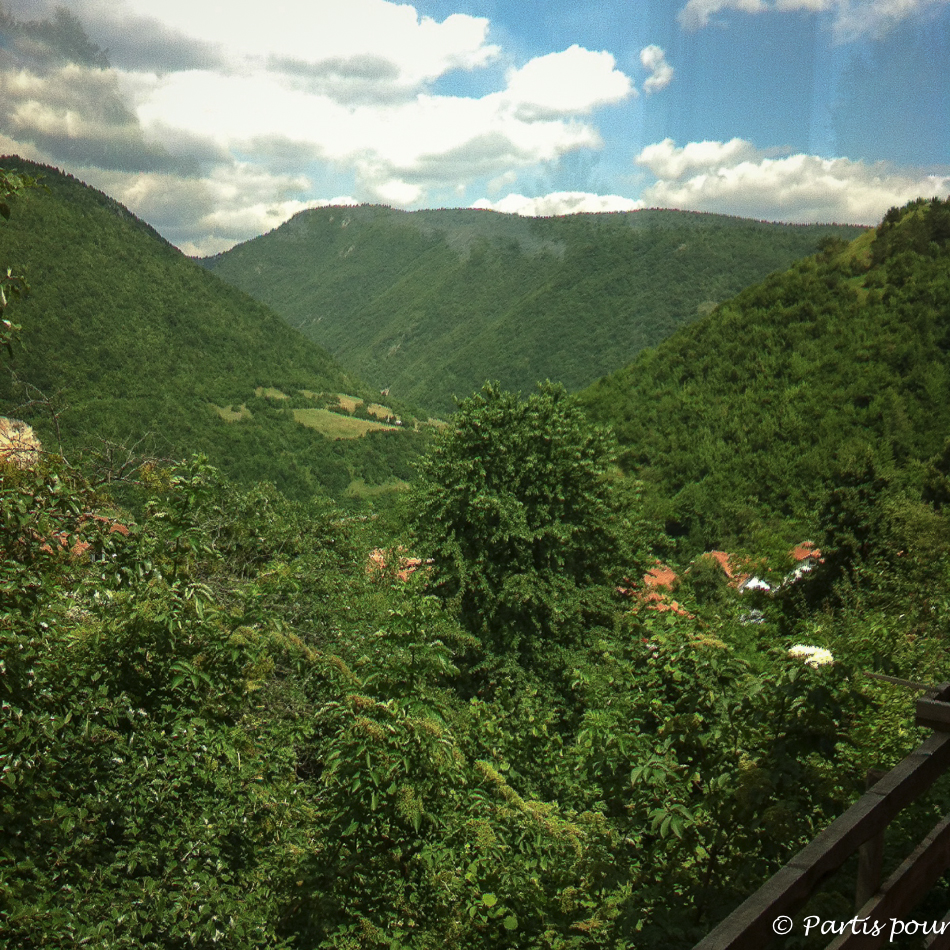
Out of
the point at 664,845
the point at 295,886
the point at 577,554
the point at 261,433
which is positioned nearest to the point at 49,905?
the point at 295,886

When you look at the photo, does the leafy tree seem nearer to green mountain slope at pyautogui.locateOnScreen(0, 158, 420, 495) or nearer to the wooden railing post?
the wooden railing post

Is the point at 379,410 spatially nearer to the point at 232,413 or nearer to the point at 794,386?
the point at 232,413

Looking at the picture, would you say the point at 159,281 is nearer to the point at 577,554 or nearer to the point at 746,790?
the point at 577,554

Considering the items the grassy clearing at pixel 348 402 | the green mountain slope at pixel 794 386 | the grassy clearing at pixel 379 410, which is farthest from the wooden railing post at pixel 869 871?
the grassy clearing at pixel 379 410

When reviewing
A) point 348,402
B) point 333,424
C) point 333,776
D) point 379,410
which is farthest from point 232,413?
point 333,776

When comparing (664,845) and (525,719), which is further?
(525,719)

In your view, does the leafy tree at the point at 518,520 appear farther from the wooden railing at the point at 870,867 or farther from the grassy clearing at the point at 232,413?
the grassy clearing at the point at 232,413
